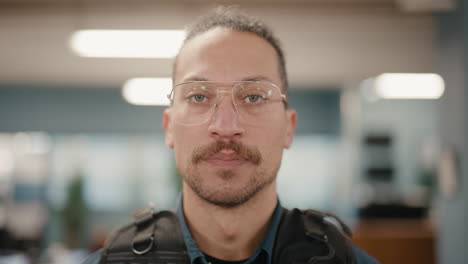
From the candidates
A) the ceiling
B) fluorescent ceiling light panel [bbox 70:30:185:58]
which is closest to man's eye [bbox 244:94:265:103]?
fluorescent ceiling light panel [bbox 70:30:185:58]

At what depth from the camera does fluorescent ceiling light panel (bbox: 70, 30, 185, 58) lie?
3510 mm

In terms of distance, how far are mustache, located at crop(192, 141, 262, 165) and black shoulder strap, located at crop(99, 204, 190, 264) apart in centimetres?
24

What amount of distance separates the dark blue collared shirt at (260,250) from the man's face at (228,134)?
0.38 feet

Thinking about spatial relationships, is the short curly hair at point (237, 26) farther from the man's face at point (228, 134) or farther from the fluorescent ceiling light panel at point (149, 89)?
the fluorescent ceiling light panel at point (149, 89)

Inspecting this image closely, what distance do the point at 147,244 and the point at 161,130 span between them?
22.5ft

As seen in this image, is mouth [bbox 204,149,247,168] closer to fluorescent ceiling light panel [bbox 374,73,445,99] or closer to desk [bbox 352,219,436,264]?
desk [bbox 352,219,436,264]

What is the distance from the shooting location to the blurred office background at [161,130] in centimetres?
399

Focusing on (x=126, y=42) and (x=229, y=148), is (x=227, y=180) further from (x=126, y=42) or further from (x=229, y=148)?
(x=126, y=42)

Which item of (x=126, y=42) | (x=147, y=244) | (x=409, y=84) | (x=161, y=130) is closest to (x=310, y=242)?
(x=147, y=244)

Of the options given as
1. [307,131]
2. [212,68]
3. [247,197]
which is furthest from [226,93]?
[307,131]

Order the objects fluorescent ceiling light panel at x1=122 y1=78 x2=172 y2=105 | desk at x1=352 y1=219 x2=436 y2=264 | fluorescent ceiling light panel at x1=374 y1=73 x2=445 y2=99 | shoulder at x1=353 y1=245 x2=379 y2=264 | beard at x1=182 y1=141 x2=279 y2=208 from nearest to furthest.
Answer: beard at x1=182 y1=141 x2=279 y2=208 < shoulder at x1=353 y1=245 x2=379 y2=264 < desk at x1=352 y1=219 x2=436 y2=264 < fluorescent ceiling light panel at x1=374 y1=73 x2=445 y2=99 < fluorescent ceiling light panel at x1=122 y1=78 x2=172 y2=105

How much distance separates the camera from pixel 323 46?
5.06 meters

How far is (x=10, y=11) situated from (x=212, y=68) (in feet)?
13.3

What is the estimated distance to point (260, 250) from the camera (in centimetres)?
101
